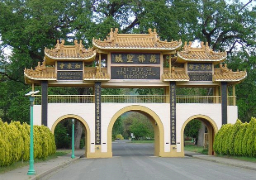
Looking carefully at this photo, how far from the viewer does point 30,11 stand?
134ft

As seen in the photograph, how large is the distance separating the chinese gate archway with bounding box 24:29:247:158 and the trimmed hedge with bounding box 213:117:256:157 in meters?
2.18

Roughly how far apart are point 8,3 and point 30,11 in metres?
2.42

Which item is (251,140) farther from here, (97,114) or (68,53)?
(68,53)

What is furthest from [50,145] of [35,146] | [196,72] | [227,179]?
[227,179]

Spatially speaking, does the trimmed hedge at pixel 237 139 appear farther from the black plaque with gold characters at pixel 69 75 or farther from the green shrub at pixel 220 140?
the black plaque with gold characters at pixel 69 75

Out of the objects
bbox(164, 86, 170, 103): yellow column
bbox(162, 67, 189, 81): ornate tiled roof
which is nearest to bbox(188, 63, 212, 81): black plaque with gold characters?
bbox(162, 67, 189, 81): ornate tiled roof

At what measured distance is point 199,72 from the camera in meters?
32.9

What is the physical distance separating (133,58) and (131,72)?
3.32ft

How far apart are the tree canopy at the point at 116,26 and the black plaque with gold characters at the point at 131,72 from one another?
6571 millimetres

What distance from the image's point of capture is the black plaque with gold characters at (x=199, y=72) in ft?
108

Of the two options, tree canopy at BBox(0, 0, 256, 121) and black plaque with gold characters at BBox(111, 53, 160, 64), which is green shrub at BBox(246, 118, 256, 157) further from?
tree canopy at BBox(0, 0, 256, 121)

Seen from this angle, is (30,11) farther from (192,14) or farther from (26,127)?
(26,127)

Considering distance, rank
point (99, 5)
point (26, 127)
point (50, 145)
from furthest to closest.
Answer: point (99, 5), point (50, 145), point (26, 127)

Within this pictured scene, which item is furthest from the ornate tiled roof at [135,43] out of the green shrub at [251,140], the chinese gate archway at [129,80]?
the green shrub at [251,140]
